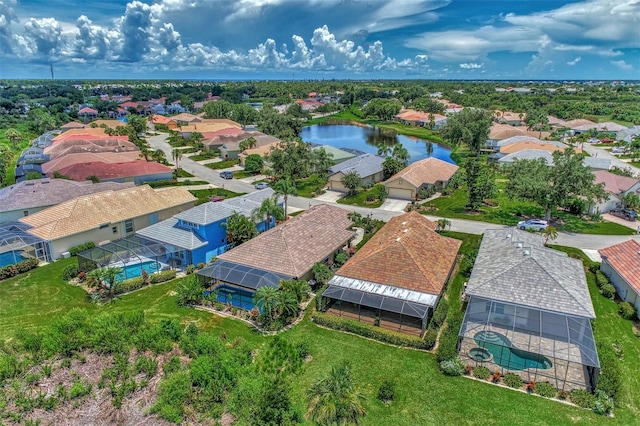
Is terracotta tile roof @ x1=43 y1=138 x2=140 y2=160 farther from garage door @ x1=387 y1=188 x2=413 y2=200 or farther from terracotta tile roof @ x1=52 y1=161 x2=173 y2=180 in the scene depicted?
garage door @ x1=387 y1=188 x2=413 y2=200

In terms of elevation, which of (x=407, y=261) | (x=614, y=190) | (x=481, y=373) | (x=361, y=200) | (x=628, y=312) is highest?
(x=614, y=190)

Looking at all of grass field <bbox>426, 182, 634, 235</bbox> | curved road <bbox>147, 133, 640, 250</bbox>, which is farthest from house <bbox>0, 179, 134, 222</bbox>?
grass field <bbox>426, 182, 634, 235</bbox>

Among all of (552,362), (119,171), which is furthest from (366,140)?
(552,362)

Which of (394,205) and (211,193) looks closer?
(394,205)

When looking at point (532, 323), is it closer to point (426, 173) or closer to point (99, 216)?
point (426, 173)

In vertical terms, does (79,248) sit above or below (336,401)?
below
